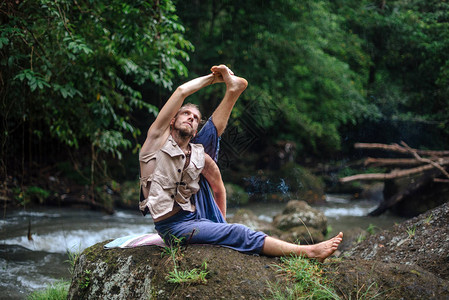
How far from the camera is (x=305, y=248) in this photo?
324 cm

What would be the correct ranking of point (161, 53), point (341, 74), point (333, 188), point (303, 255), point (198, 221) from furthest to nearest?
point (333, 188) → point (341, 74) → point (161, 53) → point (198, 221) → point (303, 255)

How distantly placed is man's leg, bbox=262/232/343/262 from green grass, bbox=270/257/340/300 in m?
0.06

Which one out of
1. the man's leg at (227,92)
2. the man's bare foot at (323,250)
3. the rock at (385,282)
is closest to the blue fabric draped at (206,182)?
the man's leg at (227,92)

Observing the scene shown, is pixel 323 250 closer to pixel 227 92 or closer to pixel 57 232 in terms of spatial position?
pixel 227 92

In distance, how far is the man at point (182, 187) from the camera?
3291 millimetres

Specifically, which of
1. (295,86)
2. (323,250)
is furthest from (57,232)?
(295,86)

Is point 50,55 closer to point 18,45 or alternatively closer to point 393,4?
point 18,45

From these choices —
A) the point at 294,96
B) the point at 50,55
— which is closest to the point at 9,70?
the point at 50,55

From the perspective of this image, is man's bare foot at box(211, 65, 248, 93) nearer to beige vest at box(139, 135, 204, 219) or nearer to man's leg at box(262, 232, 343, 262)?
beige vest at box(139, 135, 204, 219)

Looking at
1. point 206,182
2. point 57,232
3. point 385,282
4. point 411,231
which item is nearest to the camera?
point 385,282

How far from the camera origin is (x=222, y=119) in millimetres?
3625

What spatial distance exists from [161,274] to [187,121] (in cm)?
127

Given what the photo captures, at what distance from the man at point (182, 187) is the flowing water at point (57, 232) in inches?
49.3

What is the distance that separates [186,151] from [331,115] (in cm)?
1253
